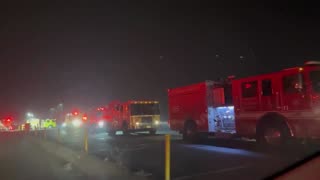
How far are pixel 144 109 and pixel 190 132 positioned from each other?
11.2m

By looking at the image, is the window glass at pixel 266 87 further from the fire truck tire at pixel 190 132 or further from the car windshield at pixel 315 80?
the fire truck tire at pixel 190 132

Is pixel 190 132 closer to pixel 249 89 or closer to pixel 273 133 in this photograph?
pixel 249 89

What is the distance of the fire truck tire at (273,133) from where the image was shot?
16047 mm

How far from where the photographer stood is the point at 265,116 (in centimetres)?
1714

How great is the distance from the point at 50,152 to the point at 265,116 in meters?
11.0

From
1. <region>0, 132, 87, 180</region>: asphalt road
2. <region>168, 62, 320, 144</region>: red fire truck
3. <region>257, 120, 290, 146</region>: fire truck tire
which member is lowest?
<region>0, 132, 87, 180</region>: asphalt road

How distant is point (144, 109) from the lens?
1348 inches

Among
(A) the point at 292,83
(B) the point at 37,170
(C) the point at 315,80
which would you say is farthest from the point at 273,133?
(B) the point at 37,170

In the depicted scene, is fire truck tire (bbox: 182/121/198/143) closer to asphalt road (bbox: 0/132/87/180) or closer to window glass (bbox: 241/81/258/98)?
window glass (bbox: 241/81/258/98)

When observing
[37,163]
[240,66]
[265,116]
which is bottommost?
[37,163]

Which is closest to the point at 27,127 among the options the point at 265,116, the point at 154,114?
the point at 154,114

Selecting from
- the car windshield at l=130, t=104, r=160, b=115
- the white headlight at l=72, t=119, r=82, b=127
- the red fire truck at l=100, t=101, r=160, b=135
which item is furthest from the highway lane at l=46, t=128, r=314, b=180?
the white headlight at l=72, t=119, r=82, b=127

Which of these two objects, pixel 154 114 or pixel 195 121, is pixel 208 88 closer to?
pixel 195 121

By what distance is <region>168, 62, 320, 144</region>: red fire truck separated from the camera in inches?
618
